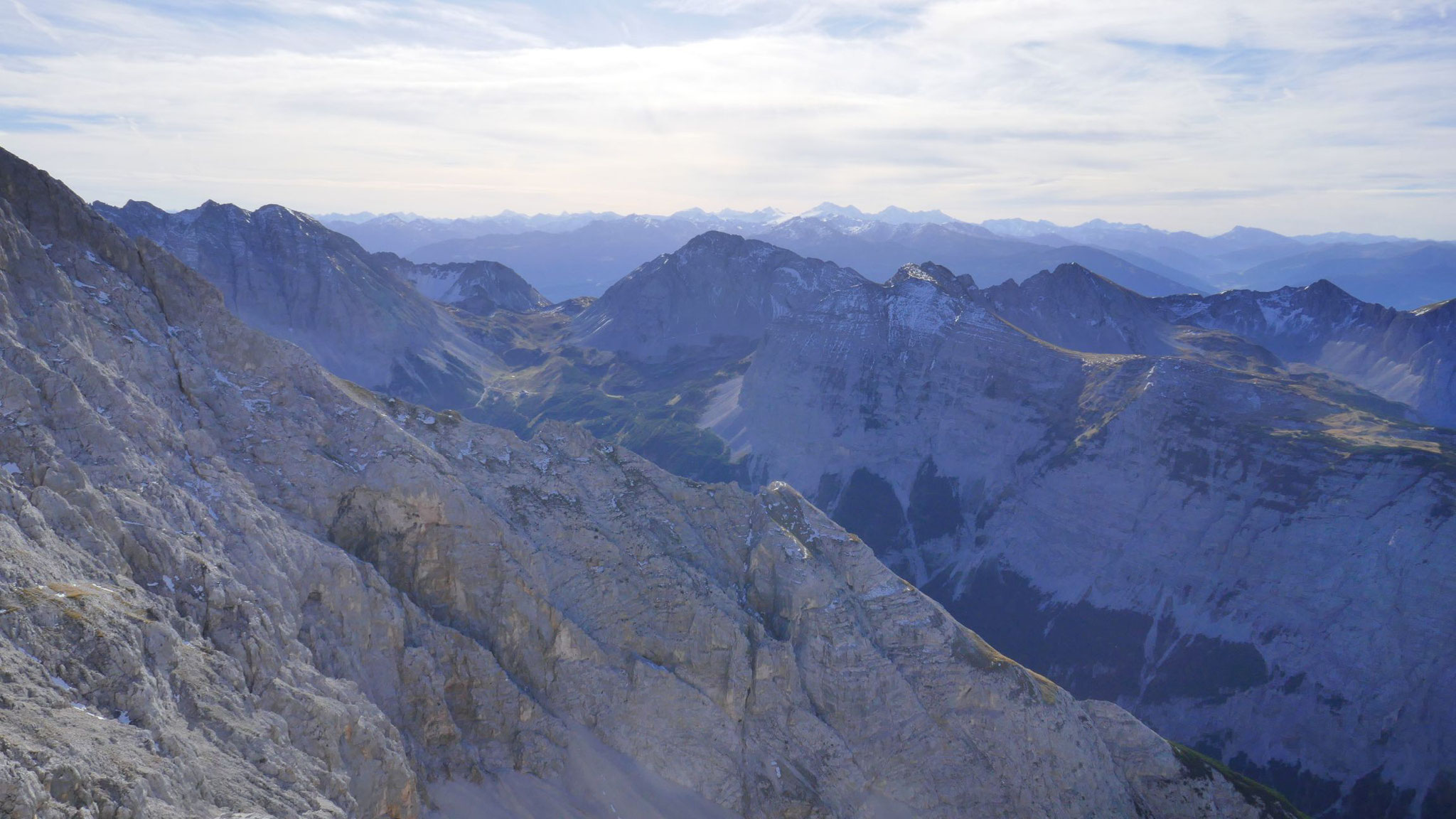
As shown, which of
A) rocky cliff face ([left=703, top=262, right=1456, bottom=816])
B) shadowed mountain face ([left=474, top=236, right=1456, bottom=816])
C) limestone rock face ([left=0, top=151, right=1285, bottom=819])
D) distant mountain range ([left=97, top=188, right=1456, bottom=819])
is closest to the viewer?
limestone rock face ([left=0, top=151, right=1285, bottom=819])

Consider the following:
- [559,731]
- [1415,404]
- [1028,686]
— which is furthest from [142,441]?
[1415,404]

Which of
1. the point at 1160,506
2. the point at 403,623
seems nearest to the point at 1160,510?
the point at 1160,506

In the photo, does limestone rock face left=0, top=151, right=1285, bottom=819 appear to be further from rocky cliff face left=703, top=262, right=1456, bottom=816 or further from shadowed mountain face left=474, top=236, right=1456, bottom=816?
shadowed mountain face left=474, top=236, right=1456, bottom=816

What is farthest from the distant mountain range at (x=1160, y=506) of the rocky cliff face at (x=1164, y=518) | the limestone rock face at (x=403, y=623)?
the limestone rock face at (x=403, y=623)

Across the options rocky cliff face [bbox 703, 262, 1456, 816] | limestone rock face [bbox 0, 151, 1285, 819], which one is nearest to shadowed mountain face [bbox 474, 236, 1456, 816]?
rocky cliff face [bbox 703, 262, 1456, 816]

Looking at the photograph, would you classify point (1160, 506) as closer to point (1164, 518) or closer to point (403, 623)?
point (1164, 518)

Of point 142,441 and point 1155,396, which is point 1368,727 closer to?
point 1155,396

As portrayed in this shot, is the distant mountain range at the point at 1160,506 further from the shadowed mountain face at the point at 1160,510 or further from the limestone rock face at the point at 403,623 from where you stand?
the limestone rock face at the point at 403,623
